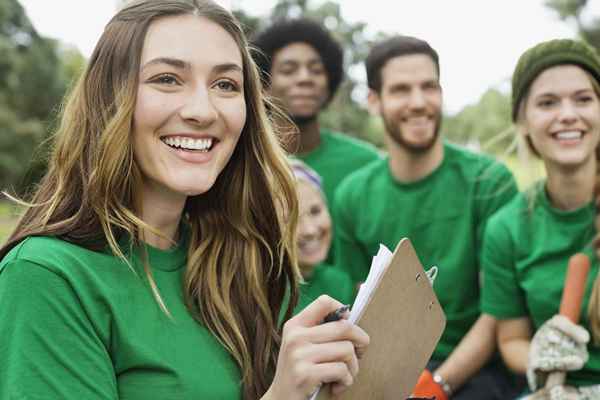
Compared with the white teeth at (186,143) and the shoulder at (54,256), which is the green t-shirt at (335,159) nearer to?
the white teeth at (186,143)

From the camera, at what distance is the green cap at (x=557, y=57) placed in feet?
10.0

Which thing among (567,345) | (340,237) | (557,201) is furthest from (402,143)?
(567,345)

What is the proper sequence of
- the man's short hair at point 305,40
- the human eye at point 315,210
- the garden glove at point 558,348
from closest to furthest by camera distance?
1. the garden glove at point 558,348
2. the human eye at point 315,210
3. the man's short hair at point 305,40

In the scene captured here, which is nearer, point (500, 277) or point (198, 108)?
point (198, 108)

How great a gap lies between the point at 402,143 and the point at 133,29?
2391mm

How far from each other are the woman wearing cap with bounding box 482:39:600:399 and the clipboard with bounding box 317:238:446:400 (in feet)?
4.21

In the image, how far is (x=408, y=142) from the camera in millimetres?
3975

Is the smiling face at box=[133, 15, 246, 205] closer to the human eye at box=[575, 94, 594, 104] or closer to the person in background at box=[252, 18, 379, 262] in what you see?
the human eye at box=[575, 94, 594, 104]

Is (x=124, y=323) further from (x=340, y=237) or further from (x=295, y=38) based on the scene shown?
(x=295, y=38)

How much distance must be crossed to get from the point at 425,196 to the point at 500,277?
2.76 feet

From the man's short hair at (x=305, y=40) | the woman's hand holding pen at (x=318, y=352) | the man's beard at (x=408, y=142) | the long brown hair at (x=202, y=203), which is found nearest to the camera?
the woman's hand holding pen at (x=318, y=352)

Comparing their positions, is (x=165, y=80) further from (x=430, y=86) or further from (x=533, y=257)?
(x=430, y=86)

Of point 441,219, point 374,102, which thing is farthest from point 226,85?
point 374,102

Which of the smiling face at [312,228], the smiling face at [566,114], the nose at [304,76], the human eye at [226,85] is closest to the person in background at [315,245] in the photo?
the smiling face at [312,228]
